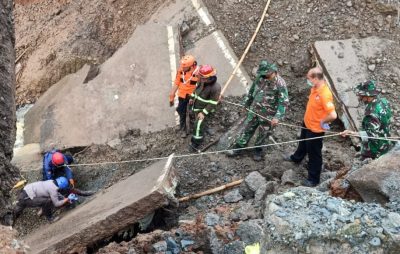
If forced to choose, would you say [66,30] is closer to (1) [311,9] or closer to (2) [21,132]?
(2) [21,132]

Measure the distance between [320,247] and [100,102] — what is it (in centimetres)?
645

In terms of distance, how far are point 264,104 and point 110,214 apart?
2.64 m

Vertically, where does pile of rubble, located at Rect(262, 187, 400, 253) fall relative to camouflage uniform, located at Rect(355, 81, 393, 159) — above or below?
above

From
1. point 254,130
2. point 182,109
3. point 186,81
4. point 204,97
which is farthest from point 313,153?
→ point 182,109

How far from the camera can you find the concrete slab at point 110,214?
6.85 meters

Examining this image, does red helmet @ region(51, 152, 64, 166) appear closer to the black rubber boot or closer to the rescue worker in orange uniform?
the rescue worker in orange uniform

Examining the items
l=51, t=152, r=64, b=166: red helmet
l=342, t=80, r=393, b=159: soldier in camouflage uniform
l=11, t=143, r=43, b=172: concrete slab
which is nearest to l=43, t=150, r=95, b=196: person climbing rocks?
l=51, t=152, r=64, b=166: red helmet

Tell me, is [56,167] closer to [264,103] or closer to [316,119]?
[264,103]

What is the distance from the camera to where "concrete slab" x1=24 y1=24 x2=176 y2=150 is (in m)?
9.44

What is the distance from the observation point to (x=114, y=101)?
9711 millimetres

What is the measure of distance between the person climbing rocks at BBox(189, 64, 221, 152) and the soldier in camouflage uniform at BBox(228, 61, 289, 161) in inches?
21.1

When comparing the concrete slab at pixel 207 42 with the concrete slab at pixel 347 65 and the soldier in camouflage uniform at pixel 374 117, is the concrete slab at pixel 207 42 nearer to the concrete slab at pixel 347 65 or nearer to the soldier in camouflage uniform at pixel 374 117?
the concrete slab at pixel 347 65

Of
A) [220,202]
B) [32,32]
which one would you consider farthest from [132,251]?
[32,32]

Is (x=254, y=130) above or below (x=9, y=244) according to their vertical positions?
below
